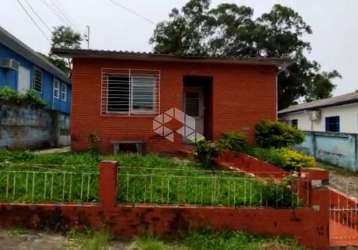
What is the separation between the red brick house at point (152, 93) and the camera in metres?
13.7

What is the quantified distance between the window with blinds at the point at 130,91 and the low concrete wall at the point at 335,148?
7.54m

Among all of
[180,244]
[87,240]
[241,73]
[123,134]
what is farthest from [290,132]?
[87,240]

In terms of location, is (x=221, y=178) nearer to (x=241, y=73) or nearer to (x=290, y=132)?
(x=290, y=132)

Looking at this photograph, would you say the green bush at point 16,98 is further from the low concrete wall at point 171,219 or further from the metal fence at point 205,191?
the metal fence at point 205,191

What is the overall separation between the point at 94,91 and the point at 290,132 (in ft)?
19.9

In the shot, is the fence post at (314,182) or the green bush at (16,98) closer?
the fence post at (314,182)

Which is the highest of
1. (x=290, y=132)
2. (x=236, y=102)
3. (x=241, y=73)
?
(x=241, y=73)

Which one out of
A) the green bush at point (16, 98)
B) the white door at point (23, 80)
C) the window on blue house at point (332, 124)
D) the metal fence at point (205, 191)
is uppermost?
the white door at point (23, 80)

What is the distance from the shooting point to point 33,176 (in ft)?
25.6

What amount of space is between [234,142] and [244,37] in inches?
944

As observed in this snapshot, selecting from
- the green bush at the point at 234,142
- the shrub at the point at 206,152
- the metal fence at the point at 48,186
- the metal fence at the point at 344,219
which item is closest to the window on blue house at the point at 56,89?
the green bush at the point at 234,142

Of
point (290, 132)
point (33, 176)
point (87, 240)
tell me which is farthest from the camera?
point (290, 132)

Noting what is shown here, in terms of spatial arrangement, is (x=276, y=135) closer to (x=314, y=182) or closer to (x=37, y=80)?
(x=314, y=182)

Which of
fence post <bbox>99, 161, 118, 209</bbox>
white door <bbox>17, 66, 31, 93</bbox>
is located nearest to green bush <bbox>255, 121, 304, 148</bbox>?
fence post <bbox>99, 161, 118, 209</bbox>
